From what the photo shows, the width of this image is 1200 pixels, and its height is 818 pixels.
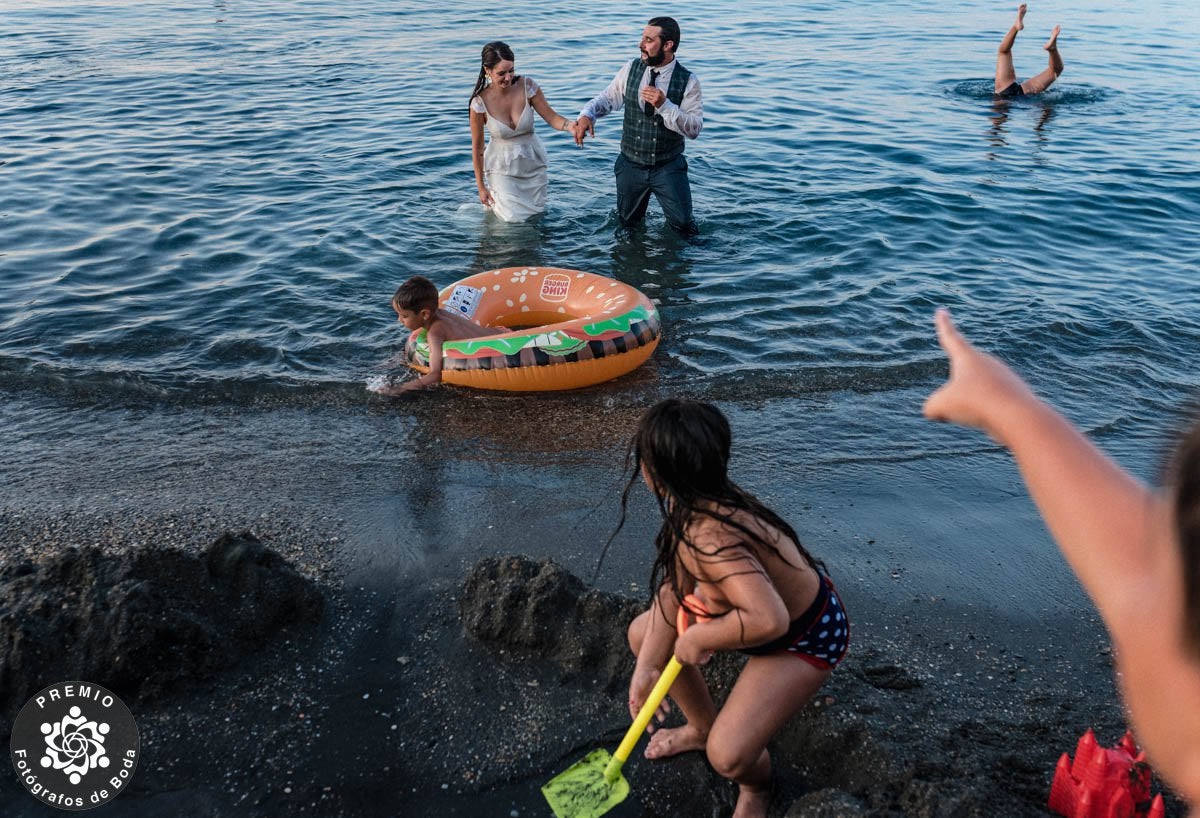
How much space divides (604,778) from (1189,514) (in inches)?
83.4

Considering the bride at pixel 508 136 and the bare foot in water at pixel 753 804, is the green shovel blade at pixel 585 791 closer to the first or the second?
the bare foot in water at pixel 753 804

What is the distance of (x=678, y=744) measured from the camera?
9.55 ft

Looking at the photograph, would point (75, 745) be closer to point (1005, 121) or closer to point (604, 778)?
point (604, 778)

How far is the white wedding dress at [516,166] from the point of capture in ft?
26.4

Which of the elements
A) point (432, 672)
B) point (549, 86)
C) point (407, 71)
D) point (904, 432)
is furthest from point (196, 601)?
point (407, 71)

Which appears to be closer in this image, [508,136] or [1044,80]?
[508,136]

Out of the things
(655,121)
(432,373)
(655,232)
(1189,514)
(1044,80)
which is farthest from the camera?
(1044,80)

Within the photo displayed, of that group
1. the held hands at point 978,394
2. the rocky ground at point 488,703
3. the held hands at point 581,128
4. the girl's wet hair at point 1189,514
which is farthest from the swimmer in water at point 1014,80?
the girl's wet hair at point 1189,514

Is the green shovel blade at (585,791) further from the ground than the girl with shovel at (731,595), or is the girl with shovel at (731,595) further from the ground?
the girl with shovel at (731,595)

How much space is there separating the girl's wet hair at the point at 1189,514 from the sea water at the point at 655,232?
398 cm

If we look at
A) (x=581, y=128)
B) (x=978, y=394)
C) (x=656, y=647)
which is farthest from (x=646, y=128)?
(x=978, y=394)

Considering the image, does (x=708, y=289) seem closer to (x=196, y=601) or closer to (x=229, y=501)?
(x=229, y=501)

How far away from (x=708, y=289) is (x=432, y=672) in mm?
4916

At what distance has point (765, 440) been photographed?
203 inches
